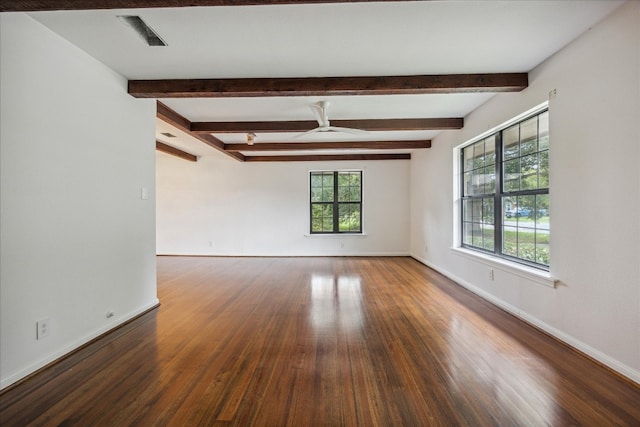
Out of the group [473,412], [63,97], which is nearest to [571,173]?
[473,412]

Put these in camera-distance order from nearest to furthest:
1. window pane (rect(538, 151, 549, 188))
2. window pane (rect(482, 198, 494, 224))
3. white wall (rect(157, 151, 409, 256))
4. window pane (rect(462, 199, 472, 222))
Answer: window pane (rect(538, 151, 549, 188)) → window pane (rect(482, 198, 494, 224)) → window pane (rect(462, 199, 472, 222)) → white wall (rect(157, 151, 409, 256))

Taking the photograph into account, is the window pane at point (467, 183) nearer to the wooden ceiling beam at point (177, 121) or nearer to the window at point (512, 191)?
the window at point (512, 191)

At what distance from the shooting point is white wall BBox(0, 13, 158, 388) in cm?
194

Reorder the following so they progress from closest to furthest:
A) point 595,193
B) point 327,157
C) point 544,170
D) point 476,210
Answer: point 595,193, point 544,170, point 476,210, point 327,157

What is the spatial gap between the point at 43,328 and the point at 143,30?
7.53ft

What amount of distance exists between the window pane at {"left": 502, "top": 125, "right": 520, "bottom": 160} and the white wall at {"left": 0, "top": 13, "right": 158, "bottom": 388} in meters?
4.19

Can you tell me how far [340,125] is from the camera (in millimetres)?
4598

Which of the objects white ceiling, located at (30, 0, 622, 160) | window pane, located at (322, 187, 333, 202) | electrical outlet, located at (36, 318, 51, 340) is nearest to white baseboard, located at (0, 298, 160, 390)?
electrical outlet, located at (36, 318, 51, 340)

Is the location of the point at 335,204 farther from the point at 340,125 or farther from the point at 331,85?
the point at 331,85

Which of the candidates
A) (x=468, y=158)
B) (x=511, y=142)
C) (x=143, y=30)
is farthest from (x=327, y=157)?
(x=143, y=30)

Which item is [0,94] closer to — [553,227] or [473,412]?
[473,412]

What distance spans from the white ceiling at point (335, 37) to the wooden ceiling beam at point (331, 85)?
7 cm

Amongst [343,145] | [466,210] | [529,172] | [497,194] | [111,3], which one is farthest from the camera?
[343,145]

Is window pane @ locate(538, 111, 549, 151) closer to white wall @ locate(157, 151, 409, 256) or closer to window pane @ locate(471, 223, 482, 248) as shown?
window pane @ locate(471, 223, 482, 248)
